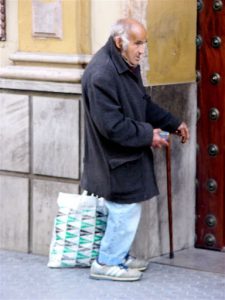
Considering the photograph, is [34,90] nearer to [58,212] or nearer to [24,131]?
[24,131]

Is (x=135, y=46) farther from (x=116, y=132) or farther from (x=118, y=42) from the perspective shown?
(x=116, y=132)

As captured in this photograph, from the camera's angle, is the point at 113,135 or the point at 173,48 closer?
the point at 113,135

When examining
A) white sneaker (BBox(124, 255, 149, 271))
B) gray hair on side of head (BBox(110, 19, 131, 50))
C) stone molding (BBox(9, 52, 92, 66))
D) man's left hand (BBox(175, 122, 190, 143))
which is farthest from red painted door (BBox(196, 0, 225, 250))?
gray hair on side of head (BBox(110, 19, 131, 50))

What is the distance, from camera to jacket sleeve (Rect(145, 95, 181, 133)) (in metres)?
6.92

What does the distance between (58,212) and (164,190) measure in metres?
0.79

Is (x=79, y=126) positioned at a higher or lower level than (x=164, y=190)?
higher

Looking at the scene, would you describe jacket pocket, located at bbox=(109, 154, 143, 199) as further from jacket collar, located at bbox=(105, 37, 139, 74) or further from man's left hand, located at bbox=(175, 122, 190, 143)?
jacket collar, located at bbox=(105, 37, 139, 74)

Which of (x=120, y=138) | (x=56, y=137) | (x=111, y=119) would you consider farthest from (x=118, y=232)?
(x=56, y=137)

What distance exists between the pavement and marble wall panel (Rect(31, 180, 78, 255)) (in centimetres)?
13

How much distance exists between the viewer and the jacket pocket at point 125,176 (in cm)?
666

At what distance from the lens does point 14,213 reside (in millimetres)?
7621

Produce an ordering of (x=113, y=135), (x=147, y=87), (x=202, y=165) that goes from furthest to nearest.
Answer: (x=202, y=165) < (x=147, y=87) < (x=113, y=135)

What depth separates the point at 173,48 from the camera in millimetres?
7289

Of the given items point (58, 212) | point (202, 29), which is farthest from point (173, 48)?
point (58, 212)
